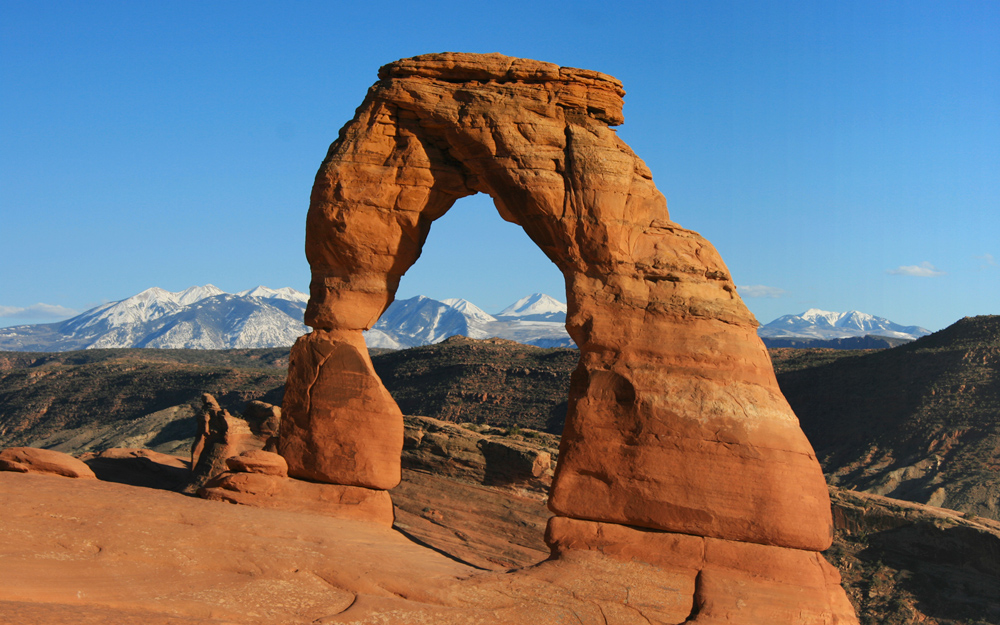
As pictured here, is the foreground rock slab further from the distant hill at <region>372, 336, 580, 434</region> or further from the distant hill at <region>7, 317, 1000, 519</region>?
the distant hill at <region>372, 336, 580, 434</region>

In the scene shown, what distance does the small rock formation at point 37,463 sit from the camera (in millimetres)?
13609

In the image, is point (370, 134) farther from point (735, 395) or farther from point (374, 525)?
point (735, 395)

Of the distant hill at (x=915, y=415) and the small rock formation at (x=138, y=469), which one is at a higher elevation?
the distant hill at (x=915, y=415)

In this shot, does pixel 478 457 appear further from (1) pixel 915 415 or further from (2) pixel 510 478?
Answer: (1) pixel 915 415

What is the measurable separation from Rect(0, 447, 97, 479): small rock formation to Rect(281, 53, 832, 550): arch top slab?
3.68 m

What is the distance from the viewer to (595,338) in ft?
40.3

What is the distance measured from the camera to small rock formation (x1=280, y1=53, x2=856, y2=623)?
36.6 feet

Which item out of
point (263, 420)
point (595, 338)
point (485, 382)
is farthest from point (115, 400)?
point (595, 338)

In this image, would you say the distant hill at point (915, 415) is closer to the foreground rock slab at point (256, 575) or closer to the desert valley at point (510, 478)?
the desert valley at point (510, 478)

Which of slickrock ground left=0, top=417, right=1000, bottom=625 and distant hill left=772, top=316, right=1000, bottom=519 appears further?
distant hill left=772, top=316, right=1000, bottom=519

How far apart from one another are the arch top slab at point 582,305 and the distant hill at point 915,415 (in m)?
20.7

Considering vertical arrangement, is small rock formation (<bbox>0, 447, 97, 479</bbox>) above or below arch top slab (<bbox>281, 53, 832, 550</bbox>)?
below

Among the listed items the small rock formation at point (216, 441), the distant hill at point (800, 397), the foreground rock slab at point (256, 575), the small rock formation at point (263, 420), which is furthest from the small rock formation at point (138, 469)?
the distant hill at point (800, 397)

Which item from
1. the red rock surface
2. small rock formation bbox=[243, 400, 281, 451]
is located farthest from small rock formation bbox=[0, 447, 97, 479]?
small rock formation bbox=[243, 400, 281, 451]
